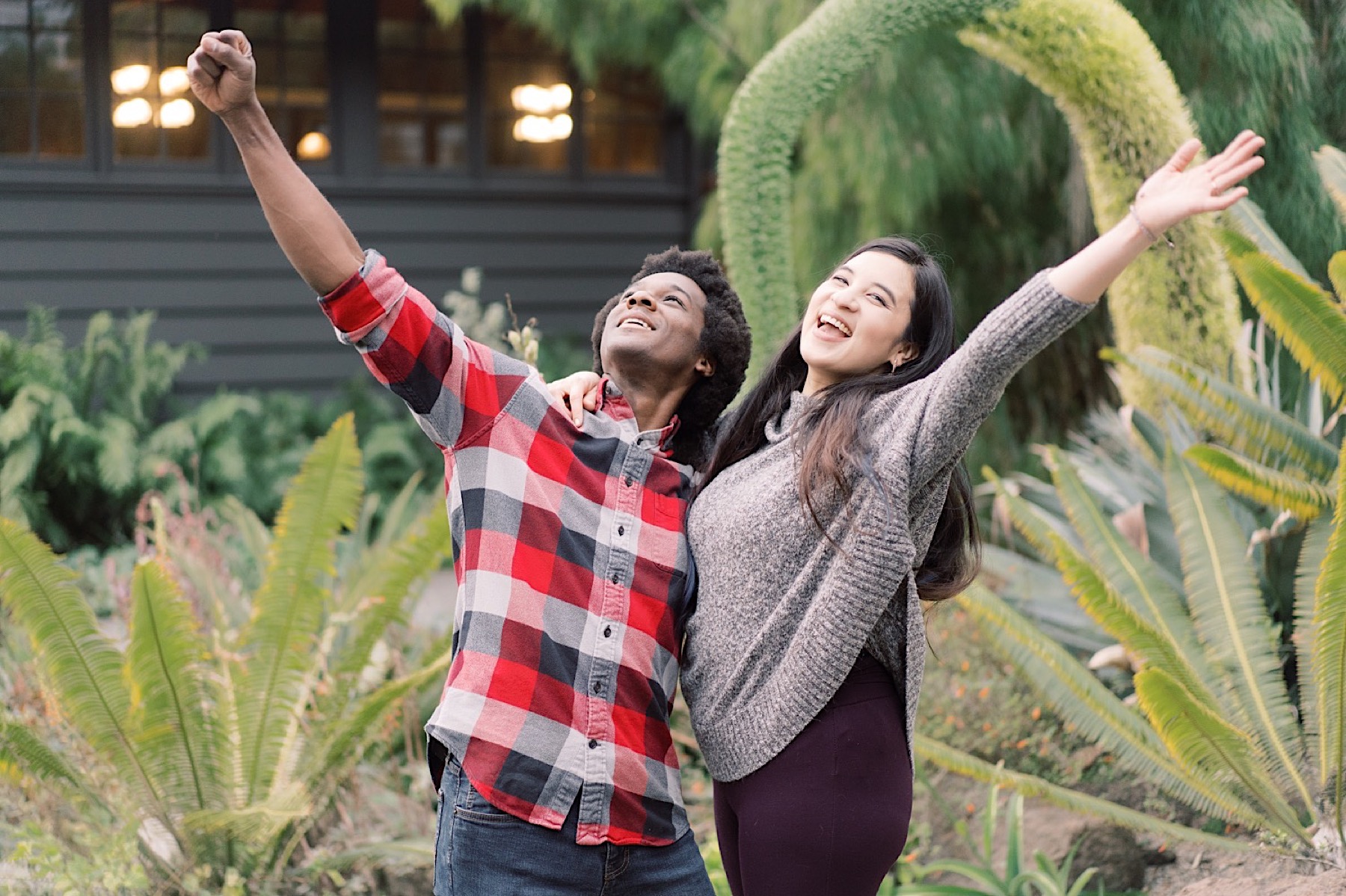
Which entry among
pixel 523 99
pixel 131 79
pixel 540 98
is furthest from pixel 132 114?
pixel 540 98

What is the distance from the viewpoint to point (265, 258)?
8.07 metres

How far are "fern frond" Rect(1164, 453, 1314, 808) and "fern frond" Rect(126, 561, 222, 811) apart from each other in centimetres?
250

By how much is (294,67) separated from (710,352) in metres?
6.91

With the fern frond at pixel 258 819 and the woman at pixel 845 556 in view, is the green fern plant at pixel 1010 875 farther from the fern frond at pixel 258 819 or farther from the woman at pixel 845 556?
the fern frond at pixel 258 819

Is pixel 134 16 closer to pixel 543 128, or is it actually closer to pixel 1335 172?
pixel 543 128

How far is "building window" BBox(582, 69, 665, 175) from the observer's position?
9062 millimetres

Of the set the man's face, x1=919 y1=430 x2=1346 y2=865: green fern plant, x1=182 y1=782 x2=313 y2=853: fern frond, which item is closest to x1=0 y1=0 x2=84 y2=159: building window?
x1=182 y1=782 x2=313 y2=853: fern frond

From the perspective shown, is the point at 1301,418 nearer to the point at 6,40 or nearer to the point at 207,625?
the point at 207,625

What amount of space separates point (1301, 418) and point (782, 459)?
2.84 m

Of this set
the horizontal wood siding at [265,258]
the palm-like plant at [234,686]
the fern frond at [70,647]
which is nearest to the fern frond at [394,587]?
the palm-like plant at [234,686]

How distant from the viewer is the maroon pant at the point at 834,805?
1.82m

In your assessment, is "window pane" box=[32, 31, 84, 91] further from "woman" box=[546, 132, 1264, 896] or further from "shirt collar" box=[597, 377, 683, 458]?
"woman" box=[546, 132, 1264, 896]

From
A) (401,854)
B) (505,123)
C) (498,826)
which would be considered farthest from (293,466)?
(498,826)

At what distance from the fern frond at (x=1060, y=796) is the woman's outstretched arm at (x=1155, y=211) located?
4.89ft
